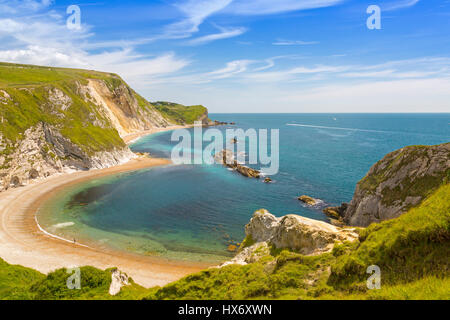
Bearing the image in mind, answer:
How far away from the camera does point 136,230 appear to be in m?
41.2

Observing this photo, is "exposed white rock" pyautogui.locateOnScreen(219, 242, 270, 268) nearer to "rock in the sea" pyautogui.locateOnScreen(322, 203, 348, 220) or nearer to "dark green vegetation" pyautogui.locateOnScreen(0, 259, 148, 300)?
"dark green vegetation" pyautogui.locateOnScreen(0, 259, 148, 300)

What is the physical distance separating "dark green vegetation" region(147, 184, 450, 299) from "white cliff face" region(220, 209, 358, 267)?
8.71ft

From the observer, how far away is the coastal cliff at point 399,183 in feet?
107

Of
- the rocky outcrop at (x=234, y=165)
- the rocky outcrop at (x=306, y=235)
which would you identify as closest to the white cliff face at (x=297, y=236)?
the rocky outcrop at (x=306, y=235)

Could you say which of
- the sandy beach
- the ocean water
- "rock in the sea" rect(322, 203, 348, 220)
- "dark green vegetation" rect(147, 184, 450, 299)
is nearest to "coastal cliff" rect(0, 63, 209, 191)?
the ocean water

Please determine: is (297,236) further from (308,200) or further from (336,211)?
(308,200)

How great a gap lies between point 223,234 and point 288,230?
2117cm

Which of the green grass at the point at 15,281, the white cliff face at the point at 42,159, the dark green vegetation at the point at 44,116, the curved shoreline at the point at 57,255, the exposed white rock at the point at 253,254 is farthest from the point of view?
the dark green vegetation at the point at 44,116

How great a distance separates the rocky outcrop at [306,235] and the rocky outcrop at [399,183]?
67.5 ft

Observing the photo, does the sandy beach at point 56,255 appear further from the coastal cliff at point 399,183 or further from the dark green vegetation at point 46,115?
the coastal cliff at point 399,183

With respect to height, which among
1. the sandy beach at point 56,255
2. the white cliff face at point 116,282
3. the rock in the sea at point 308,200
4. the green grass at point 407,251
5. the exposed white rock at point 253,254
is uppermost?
the green grass at point 407,251

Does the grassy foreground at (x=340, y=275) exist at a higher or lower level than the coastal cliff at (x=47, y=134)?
lower
